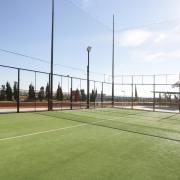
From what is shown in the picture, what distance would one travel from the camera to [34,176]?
3.77 m

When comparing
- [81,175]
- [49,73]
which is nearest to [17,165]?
[81,175]

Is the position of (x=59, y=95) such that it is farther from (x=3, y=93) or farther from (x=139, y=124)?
(x=139, y=124)

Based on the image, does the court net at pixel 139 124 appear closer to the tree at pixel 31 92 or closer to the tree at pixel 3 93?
the tree at pixel 31 92

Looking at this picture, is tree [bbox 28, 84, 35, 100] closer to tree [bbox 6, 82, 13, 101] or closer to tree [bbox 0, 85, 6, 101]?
tree [bbox 6, 82, 13, 101]

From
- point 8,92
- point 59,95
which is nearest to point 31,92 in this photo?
point 8,92

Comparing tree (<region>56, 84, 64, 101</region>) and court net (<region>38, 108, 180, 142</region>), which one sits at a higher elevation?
tree (<region>56, 84, 64, 101</region>)

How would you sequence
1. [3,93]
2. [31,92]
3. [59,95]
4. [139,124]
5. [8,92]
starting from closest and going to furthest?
1. [139,124]
2. [31,92]
3. [3,93]
4. [8,92]
5. [59,95]

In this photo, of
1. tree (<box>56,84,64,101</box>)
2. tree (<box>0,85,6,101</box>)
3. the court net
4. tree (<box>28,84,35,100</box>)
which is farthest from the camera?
tree (<box>56,84,64,101</box>)

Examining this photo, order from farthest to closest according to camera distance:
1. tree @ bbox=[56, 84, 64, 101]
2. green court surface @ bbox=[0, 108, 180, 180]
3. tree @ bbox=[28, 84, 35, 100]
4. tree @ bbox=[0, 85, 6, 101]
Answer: tree @ bbox=[56, 84, 64, 101] < tree @ bbox=[0, 85, 6, 101] < tree @ bbox=[28, 84, 35, 100] < green court surface @ bbox=[0, 108, 180, 180]

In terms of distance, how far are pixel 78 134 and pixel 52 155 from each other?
2695 millimetres

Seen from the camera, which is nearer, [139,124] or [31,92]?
[139,124]

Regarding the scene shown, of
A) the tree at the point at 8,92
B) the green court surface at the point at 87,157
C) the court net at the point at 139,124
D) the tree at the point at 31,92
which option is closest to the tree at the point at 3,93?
the tree at the point at 8,92

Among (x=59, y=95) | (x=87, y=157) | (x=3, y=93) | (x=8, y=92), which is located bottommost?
(x=87, y=157)

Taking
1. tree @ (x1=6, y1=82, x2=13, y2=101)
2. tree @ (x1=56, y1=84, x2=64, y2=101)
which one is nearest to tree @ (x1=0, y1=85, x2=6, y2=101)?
tree @ (x1=6, y1=82, x2=13, y2=101)
